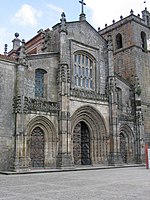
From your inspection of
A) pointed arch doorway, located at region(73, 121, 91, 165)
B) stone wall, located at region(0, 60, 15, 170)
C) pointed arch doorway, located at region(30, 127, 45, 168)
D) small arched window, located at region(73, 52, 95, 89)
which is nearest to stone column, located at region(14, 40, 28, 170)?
stone wall, located at region(0, 60, 15, 170)

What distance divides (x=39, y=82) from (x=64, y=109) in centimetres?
293

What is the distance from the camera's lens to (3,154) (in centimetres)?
1869

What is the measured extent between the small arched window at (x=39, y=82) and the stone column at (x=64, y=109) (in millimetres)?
1320

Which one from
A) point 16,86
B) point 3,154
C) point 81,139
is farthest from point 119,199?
point 81,139

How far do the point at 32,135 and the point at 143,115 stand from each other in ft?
44.3

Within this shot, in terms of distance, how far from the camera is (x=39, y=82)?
72.6 feet

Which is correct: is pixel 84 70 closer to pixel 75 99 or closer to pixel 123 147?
pixel 75 99

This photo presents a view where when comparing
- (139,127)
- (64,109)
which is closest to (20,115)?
(64,109)

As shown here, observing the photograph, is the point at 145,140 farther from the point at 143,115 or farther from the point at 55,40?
the point at 55,40

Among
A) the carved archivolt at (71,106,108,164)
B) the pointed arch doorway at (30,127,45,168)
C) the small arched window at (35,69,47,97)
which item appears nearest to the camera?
the pointed arch doorway at (30,127,45,168)

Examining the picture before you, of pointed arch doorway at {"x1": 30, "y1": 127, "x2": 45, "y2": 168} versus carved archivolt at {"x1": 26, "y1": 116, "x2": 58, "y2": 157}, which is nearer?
pointed arch doorway at {"x1": 30, "y1": 127, "x2": 45, "y2": 168}

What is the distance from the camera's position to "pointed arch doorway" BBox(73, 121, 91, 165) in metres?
23.6

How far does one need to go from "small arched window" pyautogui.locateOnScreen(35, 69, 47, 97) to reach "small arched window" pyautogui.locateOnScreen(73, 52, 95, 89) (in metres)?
3.12

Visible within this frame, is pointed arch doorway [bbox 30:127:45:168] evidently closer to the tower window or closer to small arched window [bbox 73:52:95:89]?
small arched window [bbox 73:52:95:89]
